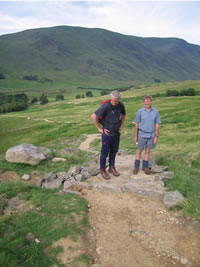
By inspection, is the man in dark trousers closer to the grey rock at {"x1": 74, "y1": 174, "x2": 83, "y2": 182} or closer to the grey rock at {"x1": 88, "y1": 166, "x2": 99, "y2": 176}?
the grey rock at {"x1": 88, "y1": 166, "x2": 99, "y2": 176}

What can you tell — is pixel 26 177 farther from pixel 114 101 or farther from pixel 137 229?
pixel 137 229

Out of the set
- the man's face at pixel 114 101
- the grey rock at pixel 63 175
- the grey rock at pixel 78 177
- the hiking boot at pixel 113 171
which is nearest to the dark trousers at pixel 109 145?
the hiking boot at pixel 113 171

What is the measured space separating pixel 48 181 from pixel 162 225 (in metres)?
5.65

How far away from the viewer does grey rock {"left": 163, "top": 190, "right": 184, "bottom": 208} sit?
837cm

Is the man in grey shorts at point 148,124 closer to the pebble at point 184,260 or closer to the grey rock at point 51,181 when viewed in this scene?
the grey rock at point 51,181

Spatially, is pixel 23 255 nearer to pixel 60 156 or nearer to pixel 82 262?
pixel 82 262

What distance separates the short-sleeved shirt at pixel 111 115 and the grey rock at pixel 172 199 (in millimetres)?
3453

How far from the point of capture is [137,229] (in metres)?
7.38

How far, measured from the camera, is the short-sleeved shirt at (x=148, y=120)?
10.6 metres

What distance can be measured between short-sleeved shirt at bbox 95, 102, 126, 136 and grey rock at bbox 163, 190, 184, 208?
3.45 metres

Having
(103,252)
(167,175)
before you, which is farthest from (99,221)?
(167,175)

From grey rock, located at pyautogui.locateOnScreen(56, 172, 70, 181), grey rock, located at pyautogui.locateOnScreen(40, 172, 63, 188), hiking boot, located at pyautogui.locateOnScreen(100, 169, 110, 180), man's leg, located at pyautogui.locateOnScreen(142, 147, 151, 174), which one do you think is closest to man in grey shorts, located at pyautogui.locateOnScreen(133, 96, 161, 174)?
man's leg, located at pyautogui.locateOnScreen(142, 147, 151, 174)

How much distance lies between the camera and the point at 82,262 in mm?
5832

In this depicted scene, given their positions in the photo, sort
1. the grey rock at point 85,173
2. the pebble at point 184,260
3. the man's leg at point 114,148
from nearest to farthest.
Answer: the pebble at point 184,260, the man's leg at point 114,148, the grey rock at point 85,173
